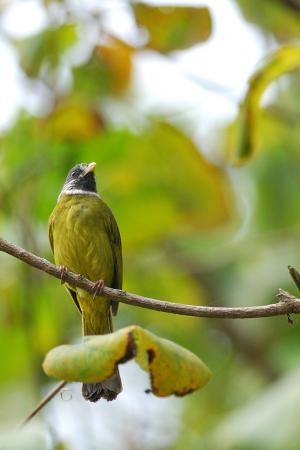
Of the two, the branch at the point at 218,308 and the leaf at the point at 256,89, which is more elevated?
the leaf at the point at 256,89

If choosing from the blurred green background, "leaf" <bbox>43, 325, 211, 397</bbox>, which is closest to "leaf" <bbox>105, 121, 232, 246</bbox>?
the blurred green background

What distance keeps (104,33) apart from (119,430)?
2154 mm

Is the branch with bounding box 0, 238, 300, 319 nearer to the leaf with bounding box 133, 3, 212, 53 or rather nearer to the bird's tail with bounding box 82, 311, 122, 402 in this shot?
the bird's tail with bounding box 82, 311, 122, 402

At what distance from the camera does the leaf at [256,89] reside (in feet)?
11.4

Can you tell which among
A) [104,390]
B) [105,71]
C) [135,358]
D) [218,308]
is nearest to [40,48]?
[105,71]

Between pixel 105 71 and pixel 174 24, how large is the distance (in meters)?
0.97

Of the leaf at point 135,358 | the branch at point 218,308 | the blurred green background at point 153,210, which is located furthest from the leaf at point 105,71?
the leaf at point 135,358

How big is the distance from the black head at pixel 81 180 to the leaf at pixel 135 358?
96.7 inches

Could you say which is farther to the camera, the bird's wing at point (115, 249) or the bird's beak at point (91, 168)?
the bird's beak at point (91, 168)

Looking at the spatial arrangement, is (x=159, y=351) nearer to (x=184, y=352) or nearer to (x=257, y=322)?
(x=184, y=352)

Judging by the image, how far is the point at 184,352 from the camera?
2.51m

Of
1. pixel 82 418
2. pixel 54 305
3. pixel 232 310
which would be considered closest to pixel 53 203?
pixel 54 305

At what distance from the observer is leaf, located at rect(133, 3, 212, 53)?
4.36m

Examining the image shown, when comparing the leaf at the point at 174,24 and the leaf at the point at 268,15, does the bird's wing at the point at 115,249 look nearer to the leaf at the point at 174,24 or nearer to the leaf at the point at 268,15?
the leaf at the point at 174,24
